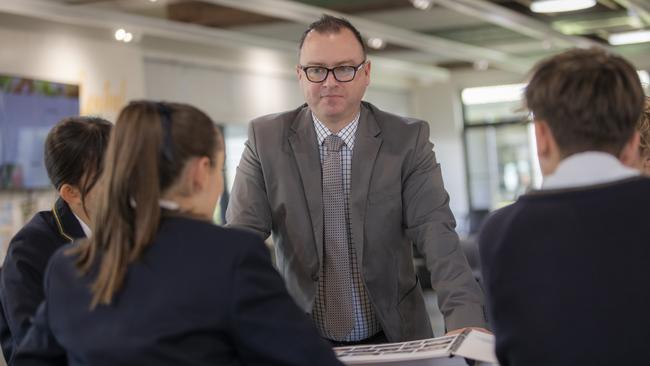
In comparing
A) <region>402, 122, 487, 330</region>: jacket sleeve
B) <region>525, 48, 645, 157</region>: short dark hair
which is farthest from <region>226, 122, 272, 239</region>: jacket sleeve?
<region>525, 48, 645, 157</region>: short dark hair

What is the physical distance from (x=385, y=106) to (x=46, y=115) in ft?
25.3

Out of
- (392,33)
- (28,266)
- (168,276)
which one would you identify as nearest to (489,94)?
(392,33)

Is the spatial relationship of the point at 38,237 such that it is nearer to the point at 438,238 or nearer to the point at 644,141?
the point at 438,238

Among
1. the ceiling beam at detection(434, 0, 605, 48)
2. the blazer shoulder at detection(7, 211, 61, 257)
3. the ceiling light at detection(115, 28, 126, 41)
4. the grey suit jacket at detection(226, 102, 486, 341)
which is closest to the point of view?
the blazer shoulder at detection(7, 211, 61, 257)

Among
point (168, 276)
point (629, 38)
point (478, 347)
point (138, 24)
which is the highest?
point (138, 24)

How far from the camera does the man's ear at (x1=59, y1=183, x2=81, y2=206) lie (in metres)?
2.33

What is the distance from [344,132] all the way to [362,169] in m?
0.13

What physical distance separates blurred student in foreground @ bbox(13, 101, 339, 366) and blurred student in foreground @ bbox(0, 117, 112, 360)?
1.70ft

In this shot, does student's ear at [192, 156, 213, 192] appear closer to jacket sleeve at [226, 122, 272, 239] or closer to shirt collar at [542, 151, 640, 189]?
shirt collar at [542, 151, 640, 189]

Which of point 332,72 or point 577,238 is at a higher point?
point 332,72

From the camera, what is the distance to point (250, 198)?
2670mm

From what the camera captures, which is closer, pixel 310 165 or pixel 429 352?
pixel 429 352

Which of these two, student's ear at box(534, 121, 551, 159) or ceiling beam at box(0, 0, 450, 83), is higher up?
ceiling beam at box(0, 0, 450, 83)

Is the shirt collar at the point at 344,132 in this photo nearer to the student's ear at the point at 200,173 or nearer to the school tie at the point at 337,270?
the school tie at the point at 337,270
